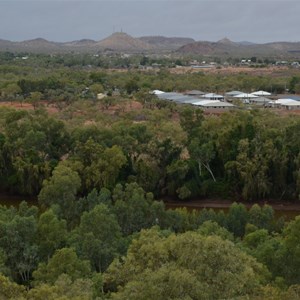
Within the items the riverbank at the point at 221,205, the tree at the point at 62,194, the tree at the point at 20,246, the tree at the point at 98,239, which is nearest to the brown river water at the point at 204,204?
Answer: the riverbank at the point at 221,205

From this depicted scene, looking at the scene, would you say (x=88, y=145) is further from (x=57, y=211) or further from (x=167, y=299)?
(x=167, y=299)

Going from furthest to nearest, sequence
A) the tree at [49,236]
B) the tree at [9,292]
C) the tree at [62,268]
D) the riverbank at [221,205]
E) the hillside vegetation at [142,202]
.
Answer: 1. the riverbank at [221,205]
2. the tree at [49,236]
3. the tree at [62,268]
4. the tree at [9,292]
5. the hillside vegetation at [142,202]

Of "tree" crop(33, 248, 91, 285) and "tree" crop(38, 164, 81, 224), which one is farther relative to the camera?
"tree" crop(38, 164, 81, 224)

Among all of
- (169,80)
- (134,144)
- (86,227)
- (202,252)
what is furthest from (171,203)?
(169,80)

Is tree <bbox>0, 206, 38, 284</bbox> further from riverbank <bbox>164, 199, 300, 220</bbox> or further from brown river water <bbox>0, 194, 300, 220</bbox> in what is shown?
riverbank <bbox>164, 199, 300, 220</bbox>

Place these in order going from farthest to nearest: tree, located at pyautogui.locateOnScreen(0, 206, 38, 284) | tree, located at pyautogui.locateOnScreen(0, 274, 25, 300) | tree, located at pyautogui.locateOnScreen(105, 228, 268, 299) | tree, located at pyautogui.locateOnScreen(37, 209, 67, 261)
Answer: tree, located at pyautogui.locateOnScreen(37, 209, 67, 261), tree, located at pyautogui.locateOnScreen(0, 206, 38, 284), tree, located at pyautogui.locateOnScreen(0, 274, 25, 300), tree, located at pyautogui.locateOnScreen(105, 228, 268, 299)

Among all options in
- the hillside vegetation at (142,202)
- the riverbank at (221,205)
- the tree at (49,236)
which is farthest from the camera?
the riverbank at (221,205)

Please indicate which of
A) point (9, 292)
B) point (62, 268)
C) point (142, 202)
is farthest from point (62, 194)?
point (9, 292)

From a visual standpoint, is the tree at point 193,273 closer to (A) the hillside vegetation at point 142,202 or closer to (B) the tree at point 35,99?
(A) the hillside vegetation at point 142,202

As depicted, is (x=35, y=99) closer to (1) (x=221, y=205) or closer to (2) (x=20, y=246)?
(1) (x=221, y=205)

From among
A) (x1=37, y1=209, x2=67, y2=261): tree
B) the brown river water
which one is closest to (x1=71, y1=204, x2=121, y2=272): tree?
(x1=37, y1=209, x2=67, y2=261): tree

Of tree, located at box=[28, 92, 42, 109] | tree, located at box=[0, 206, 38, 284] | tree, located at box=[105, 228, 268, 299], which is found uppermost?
tree, located at box=[105, 228, 268, 299]
